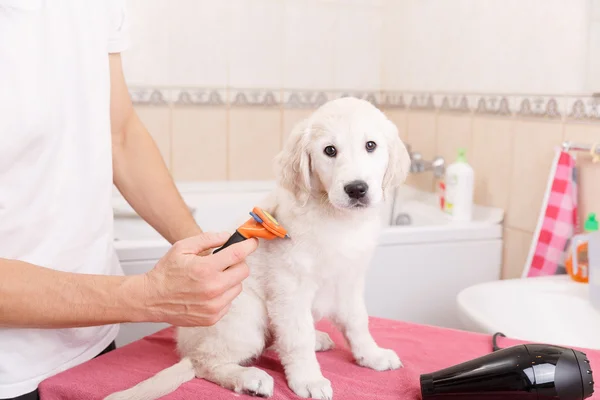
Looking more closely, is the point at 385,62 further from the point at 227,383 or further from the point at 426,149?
the point at 227,383

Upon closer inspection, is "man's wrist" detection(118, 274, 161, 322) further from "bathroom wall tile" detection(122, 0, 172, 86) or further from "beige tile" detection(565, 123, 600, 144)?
"bathroom wall tile" detection(122, 0, 172, 86)

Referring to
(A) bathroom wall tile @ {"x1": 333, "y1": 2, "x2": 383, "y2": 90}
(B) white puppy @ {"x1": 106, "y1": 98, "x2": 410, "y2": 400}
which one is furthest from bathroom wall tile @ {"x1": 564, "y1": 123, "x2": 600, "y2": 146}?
(A) bathroom wall tile @ {"x1": 333, "y1": 2, "x2": 383, "y2": 90}

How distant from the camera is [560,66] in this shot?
1981 mm

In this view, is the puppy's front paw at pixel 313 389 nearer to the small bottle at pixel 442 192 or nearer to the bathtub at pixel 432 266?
the bathtub at pixel 432 266

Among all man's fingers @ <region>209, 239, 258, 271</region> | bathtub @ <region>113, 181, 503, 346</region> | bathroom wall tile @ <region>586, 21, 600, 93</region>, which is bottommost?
bathtub @ <region>113, 181, 503, 346</region>

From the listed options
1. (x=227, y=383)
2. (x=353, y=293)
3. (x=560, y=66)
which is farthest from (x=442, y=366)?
(x=560, y=66)

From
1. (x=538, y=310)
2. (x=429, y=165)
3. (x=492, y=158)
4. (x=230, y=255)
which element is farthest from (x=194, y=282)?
(x=429, y=165)

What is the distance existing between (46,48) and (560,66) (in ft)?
4.93

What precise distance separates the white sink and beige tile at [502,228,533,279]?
14.3 inches

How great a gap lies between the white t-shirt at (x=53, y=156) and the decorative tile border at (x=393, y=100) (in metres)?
1.38

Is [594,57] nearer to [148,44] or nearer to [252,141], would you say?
[252,141]

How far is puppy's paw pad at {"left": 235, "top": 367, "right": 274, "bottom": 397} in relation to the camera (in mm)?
1032

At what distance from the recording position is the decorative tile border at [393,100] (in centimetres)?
204

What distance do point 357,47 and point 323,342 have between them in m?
2.07
